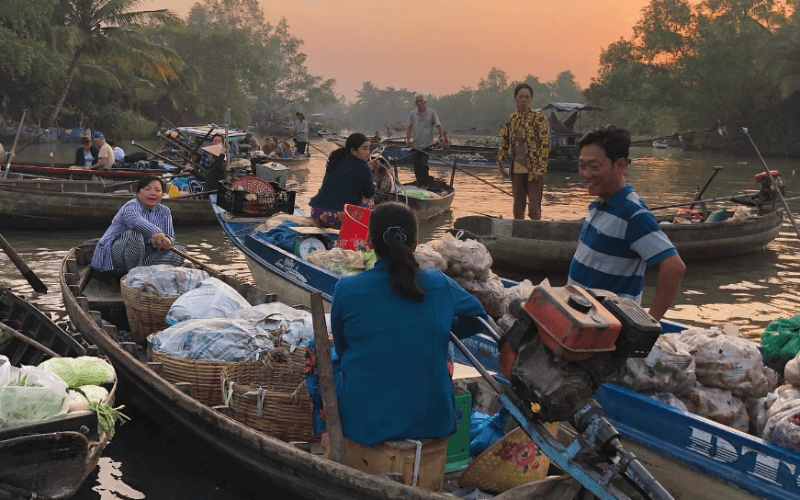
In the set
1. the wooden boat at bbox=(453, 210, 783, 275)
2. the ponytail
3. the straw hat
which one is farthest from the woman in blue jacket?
the wooden boat at bbox=(453, 210, 783, 275)

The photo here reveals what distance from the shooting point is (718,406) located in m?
3.98

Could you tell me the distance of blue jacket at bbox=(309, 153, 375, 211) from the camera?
7887 millimetres

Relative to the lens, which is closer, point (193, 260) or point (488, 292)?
point (488, 292)

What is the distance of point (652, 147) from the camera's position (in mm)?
51812

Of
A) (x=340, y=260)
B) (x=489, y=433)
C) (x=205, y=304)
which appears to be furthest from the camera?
(x=340, y=260)

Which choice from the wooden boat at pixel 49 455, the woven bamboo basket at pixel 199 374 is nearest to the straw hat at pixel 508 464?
the woven bamboo basket at pixel 199 374

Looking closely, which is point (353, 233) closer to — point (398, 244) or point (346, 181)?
point (346, 181)

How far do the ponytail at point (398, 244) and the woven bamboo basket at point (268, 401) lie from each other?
140 centimetres

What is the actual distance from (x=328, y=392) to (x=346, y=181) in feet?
16.0

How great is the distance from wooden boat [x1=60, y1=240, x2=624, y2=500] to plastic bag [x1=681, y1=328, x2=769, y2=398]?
155 cm

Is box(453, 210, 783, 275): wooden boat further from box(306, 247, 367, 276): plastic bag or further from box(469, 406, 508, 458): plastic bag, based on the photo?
box(469, 406, 508, 458): plastic bag

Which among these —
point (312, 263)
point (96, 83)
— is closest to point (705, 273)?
point (312, 263)

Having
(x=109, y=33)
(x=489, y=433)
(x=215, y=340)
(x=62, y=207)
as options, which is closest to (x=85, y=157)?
(x=62, y=207)

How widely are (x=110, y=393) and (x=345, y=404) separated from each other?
1.60m
